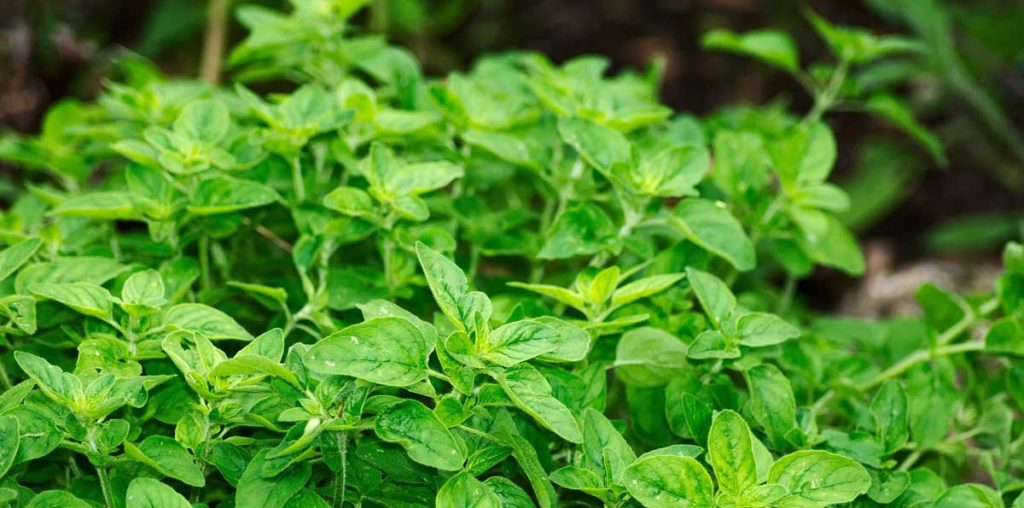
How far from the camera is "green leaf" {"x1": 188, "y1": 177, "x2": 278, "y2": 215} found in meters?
1.17

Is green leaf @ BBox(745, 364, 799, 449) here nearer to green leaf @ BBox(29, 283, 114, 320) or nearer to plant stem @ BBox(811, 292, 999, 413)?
plant stem @ BBox(811, 292, 999, 413)

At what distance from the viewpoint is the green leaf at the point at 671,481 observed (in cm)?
93

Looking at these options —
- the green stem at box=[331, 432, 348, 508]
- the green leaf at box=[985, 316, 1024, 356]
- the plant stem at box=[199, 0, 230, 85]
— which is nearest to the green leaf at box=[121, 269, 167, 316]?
the green stem at box=[331, 432, 348, 508]

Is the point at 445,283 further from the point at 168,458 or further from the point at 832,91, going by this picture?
the point at 832,91

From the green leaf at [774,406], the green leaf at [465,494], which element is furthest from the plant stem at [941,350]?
the green leaf at [465,494]

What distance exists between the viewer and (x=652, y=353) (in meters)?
1.16

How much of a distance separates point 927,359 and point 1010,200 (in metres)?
2.05

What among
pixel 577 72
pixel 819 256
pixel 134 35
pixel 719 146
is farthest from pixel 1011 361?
pixel 134 35

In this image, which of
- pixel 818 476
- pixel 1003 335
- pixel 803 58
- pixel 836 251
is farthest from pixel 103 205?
pixel 803 58

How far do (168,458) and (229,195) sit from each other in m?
0.33

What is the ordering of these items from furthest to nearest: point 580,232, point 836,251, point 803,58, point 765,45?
point 803,58, point 765,45, point 836,251, point 580,232

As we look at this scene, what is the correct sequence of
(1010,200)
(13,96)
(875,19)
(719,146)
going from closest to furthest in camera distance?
(719,146), (13,96), (1010,200), (875,19)

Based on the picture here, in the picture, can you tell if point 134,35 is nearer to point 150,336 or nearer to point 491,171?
point 491,171

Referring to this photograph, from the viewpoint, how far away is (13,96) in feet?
8.25
